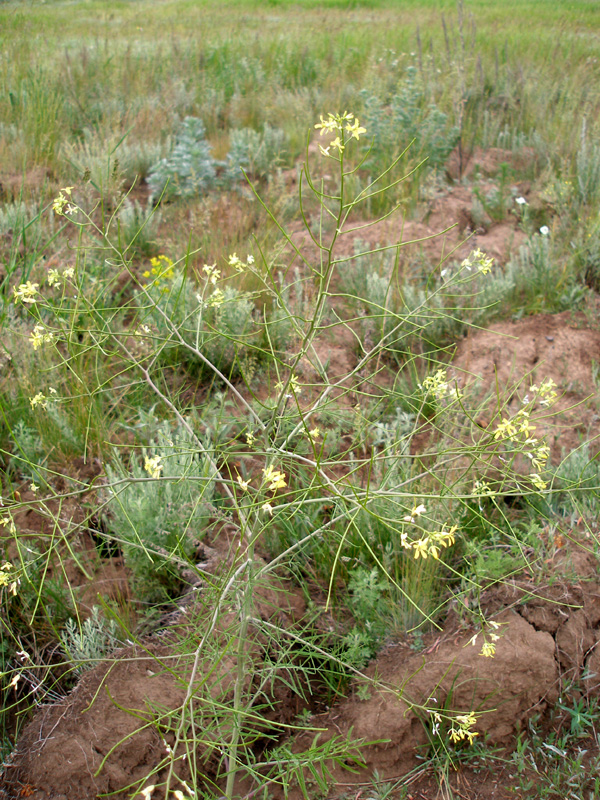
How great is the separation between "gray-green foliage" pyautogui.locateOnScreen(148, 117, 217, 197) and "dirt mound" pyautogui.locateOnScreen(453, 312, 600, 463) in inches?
96.4

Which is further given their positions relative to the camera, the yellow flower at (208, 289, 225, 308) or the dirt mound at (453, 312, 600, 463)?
the dirt mound at (453, 312, 600, 463)

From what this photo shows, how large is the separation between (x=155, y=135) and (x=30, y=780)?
199 inches

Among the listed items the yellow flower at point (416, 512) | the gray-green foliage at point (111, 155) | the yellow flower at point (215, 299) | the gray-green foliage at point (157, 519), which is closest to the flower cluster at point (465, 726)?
the yellow flower at point (416, 512)

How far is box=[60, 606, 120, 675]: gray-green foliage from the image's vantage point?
1813 millimetres

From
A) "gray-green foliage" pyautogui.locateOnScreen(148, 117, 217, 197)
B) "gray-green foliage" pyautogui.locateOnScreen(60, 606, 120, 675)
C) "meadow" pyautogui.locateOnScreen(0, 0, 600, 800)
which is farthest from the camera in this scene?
"gray-green foliage" pyautogui.locateOnScreen(148, 117, 217, 197)

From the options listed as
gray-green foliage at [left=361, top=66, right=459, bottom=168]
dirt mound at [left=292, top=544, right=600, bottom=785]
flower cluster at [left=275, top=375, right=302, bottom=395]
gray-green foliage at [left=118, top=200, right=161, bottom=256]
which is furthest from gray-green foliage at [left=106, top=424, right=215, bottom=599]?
gray-green foliage at [left=361, top=66, right=459, bottom=168]

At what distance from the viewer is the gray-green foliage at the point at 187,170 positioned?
4.25m

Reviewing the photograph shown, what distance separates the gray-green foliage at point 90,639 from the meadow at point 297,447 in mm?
16

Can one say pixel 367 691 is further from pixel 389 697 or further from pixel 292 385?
pixel 292 385

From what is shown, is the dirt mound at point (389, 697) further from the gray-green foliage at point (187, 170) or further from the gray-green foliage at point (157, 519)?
the gray-green foliage at point (187, 170)

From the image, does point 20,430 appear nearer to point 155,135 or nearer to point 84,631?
point 84,631

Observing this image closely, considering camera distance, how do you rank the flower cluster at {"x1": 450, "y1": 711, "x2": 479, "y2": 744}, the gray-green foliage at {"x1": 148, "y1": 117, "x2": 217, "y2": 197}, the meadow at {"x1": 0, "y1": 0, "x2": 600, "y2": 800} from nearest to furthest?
the flower cluster at {"x1": 450, "y1": 711, "x2": 479, "y2": 744}
the meadow at {"x1": 0, "y1": 0, "x2": 600, "y2": 800}
the gray-green foliage at {"x1": 148, "y1": 117, "x2": 217, "y2": 197}

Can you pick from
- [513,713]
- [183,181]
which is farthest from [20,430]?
[183,181]

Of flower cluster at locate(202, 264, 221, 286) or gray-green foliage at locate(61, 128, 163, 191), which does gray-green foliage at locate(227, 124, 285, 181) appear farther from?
flower cluster at locate(202, 264, 221, 286)
